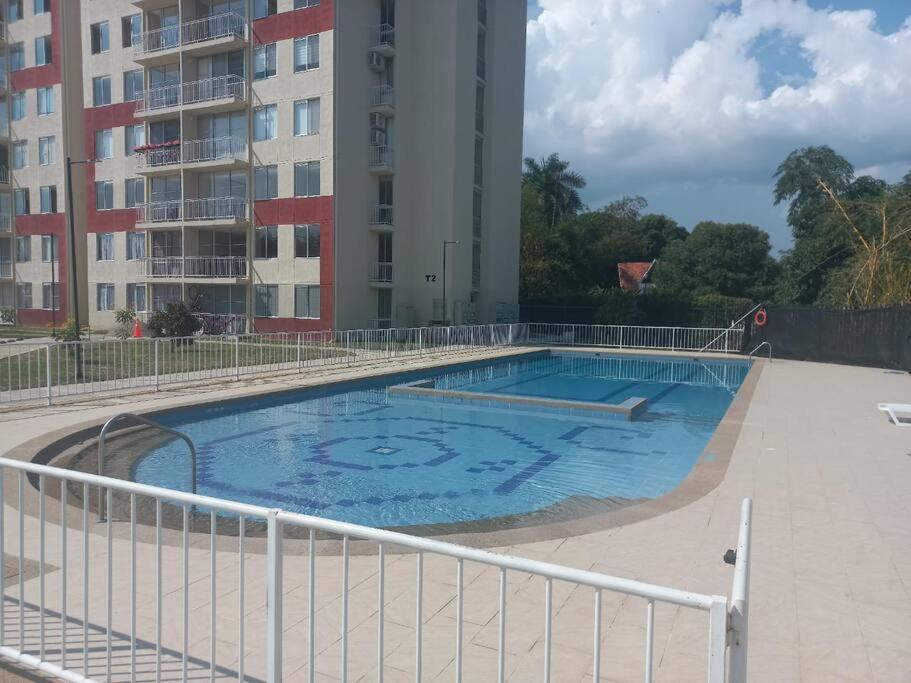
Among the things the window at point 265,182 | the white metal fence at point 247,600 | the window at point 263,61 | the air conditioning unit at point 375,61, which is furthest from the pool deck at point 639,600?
the window at point 263,61

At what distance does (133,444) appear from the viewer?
411 inches

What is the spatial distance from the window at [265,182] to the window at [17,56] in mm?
18052

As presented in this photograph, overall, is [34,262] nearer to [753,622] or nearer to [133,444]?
[133,444]

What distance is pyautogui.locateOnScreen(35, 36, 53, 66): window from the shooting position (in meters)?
36.8

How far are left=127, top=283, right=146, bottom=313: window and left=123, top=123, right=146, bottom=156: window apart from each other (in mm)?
6620

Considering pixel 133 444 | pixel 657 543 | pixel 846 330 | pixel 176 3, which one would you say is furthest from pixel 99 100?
pixel 657 543

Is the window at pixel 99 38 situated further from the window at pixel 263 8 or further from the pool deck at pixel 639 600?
the pool deck at pixel 639 600

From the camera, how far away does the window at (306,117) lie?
28.8m

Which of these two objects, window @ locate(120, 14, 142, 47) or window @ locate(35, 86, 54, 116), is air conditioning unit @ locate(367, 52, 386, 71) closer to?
window @ locate(120, 14, 142, 47)

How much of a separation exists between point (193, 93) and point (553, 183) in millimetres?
31692

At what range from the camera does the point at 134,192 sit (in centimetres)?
3431

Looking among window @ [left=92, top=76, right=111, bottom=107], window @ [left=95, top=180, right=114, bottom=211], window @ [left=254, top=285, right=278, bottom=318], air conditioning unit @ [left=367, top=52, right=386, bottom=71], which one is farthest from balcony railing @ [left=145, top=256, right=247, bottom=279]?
air conditioning unit @ [left=367, top=52, right=386, bottom=71]

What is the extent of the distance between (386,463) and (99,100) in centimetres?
3273

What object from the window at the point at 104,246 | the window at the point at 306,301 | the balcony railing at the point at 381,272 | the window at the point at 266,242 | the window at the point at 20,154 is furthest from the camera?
the window at the point at 20,154
